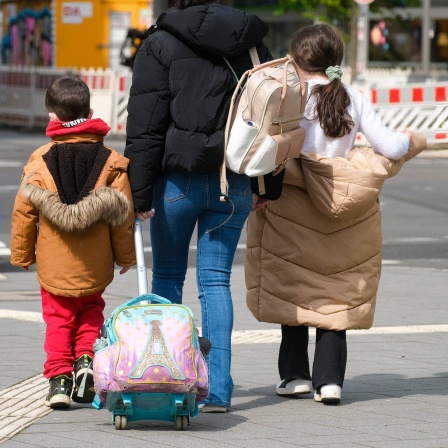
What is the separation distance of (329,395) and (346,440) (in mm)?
705

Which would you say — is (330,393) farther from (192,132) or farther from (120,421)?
(192,132)

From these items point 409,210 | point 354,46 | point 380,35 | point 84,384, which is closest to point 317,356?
point 84,384

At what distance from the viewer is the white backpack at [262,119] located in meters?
5.43

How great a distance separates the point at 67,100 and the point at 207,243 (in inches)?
33.9

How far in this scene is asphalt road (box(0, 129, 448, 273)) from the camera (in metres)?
12.4

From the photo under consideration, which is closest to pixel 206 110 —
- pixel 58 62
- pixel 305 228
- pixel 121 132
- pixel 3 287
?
pixel 305 228

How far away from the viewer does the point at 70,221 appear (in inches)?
221


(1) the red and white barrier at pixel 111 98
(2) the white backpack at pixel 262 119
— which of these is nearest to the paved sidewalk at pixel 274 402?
(2) the white backpack at pixel 262 119

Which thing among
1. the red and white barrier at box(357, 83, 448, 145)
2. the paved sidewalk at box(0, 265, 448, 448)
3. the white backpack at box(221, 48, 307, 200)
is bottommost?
the red and white barrier at box(357, 83, 448, 145)

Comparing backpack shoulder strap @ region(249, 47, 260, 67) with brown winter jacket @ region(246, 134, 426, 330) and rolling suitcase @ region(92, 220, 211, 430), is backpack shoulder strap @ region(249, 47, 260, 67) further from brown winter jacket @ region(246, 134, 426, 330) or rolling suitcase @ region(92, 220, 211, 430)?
rolling suitcase @ region(92, 220, 211, 430)

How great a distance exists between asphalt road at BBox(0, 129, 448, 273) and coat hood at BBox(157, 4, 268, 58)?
6.04m

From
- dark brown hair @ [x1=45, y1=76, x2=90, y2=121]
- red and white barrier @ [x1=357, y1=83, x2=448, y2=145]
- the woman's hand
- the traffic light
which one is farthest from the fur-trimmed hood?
the traffic light

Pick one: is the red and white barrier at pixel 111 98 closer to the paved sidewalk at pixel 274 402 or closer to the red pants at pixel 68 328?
the paved sidewalk at pixel 274 402

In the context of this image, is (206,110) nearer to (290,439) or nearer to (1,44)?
(290,439)
